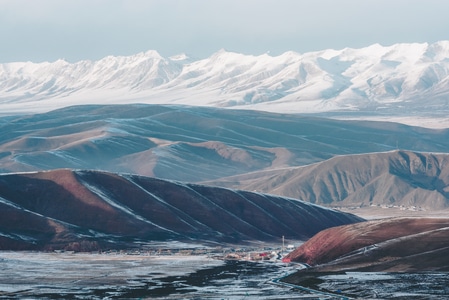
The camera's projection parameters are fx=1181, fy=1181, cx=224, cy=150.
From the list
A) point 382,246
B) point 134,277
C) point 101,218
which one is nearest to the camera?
point 134,277

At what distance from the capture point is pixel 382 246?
133 metres

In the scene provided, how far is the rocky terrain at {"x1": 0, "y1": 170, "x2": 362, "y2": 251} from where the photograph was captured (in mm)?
168375

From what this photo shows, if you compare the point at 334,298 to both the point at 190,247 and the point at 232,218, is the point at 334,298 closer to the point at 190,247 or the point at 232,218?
the point at 190,247

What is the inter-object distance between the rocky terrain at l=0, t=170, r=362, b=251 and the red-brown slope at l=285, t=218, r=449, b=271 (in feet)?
110

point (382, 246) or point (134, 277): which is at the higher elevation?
point (382, 246)

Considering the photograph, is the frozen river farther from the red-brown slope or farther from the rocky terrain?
the rocky terrain

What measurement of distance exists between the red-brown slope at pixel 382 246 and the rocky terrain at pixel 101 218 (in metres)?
33.6

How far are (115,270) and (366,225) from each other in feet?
116

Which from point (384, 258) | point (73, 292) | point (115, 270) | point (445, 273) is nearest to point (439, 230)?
point (384, 258)

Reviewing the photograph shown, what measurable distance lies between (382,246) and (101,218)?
198 ft

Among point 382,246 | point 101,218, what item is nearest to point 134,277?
point 382,246

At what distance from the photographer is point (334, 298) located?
9969 cm

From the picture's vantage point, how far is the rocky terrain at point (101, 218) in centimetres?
16838

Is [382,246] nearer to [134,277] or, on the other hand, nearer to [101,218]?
[134,277]
